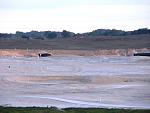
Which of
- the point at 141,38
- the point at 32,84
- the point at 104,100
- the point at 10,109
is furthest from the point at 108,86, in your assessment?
the point at 141,38

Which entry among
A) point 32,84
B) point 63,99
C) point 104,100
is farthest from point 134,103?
point 32,84

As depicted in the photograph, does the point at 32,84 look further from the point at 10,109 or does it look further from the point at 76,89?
the point at 10,109

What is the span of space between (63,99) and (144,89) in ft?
18.9

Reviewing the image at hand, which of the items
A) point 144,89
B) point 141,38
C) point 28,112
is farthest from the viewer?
point 141,38

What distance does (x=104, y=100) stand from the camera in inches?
798

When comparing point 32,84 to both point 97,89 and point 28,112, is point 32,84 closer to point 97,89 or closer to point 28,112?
point 97,89

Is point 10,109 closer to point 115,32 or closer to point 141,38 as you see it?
point 141,38

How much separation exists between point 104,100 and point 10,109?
5923 millimetres

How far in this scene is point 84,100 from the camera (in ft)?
65.9

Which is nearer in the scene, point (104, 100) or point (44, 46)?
point (104, 100)

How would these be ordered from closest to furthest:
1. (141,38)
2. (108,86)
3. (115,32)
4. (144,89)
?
1. (144,89)
2. (108,86)
3. (141,38)
4. (115,32)

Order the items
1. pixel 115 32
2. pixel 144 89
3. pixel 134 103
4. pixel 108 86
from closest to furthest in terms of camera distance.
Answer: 1. pixel 134 103
2. pixel 144 89
3. pixel 108 86
4. pixel 115 32

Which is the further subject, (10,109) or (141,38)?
(141,38)

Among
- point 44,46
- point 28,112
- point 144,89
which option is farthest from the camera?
point 44,46
